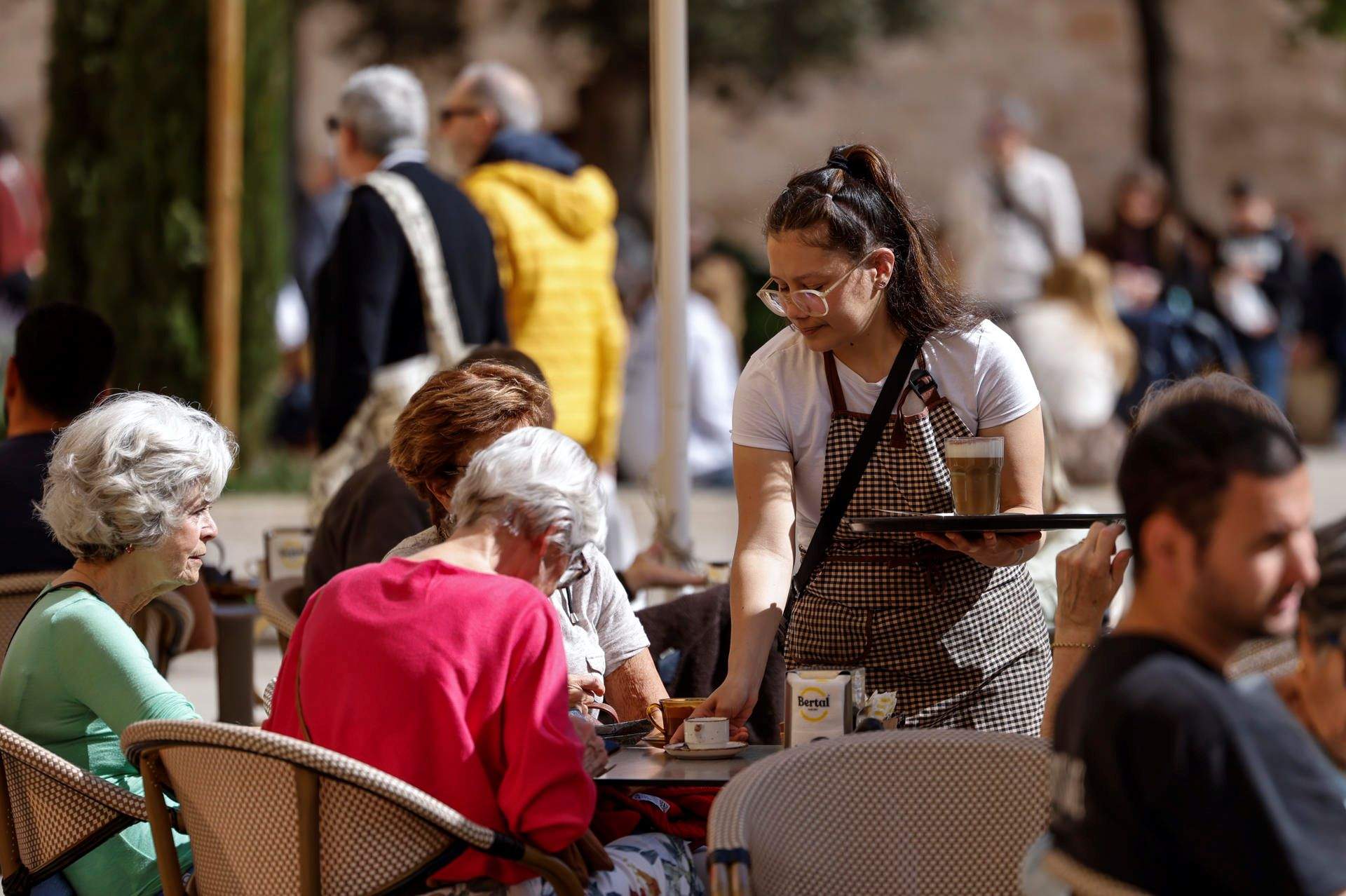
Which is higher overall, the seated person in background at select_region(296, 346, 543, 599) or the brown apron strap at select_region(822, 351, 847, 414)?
the brown apron strap at select_region(822, 351, 847, 414)

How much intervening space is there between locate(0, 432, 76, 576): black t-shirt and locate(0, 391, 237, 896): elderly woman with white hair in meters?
0.68

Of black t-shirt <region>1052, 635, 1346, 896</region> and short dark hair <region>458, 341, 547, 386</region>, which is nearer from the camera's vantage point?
black t-shirt <region>1052, 635, 1346, 896</region>

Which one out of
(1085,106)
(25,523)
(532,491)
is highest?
(1085,106)

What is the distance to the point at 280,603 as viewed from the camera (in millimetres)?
4348

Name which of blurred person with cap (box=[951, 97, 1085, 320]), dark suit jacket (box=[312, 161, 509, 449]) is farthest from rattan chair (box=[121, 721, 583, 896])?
blurred person with cap (box=[951, 97, 1085, 320])

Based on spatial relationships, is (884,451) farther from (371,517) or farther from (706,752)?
(371,517)

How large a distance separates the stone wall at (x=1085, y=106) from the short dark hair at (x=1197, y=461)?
18.6 metres

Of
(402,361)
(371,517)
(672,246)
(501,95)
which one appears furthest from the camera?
(501,95)

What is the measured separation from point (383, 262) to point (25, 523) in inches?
82.6

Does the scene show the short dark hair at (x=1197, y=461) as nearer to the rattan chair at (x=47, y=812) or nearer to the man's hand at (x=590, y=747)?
the man's hand at (x=590, y=747)

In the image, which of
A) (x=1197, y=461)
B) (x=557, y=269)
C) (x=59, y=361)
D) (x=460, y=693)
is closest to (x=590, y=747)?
(x=460, y=693)

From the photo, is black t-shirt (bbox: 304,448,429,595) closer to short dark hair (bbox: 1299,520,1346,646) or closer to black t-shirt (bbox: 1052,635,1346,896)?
short dark hair (bbox: 1299,520,1346,646)

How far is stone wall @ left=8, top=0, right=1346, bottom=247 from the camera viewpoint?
20.7 m

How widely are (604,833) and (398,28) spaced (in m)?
16.5
